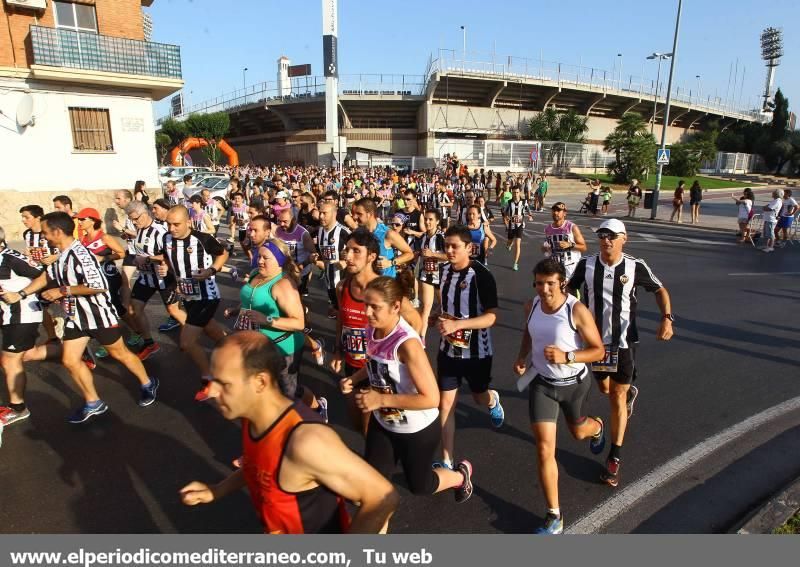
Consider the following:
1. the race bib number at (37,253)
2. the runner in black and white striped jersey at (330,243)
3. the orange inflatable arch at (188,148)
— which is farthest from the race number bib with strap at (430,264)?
the orange inflatable arch at (188,148)

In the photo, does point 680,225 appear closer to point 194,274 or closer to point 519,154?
point 194,274

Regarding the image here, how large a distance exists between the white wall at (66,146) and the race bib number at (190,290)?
574 inches

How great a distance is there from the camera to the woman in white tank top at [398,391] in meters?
2.69

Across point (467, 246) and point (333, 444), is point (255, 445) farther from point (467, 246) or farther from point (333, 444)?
point (467, 246)

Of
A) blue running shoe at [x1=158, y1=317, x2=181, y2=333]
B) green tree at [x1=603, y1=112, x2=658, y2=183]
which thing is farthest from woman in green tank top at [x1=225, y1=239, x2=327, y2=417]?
green tree at [x1=603, y1=112, x2=658, y2=183]

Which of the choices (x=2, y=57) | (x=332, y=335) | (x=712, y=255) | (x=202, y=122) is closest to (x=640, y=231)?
(x=712, y=255)

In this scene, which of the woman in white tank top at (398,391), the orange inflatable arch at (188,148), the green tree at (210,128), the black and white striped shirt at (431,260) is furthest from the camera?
the green tree at (210,128)

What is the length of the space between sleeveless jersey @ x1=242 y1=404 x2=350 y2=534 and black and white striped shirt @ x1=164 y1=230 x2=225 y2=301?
3452 mm

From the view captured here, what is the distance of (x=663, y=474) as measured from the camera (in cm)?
380

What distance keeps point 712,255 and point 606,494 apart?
1331 cm

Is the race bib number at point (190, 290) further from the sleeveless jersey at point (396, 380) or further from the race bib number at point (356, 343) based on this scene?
the sleeveless jersey at point (396, 380)

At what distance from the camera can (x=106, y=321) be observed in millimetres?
4543

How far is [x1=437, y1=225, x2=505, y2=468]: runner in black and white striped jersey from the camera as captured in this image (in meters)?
3.73

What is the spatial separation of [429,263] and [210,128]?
56.0 metres
